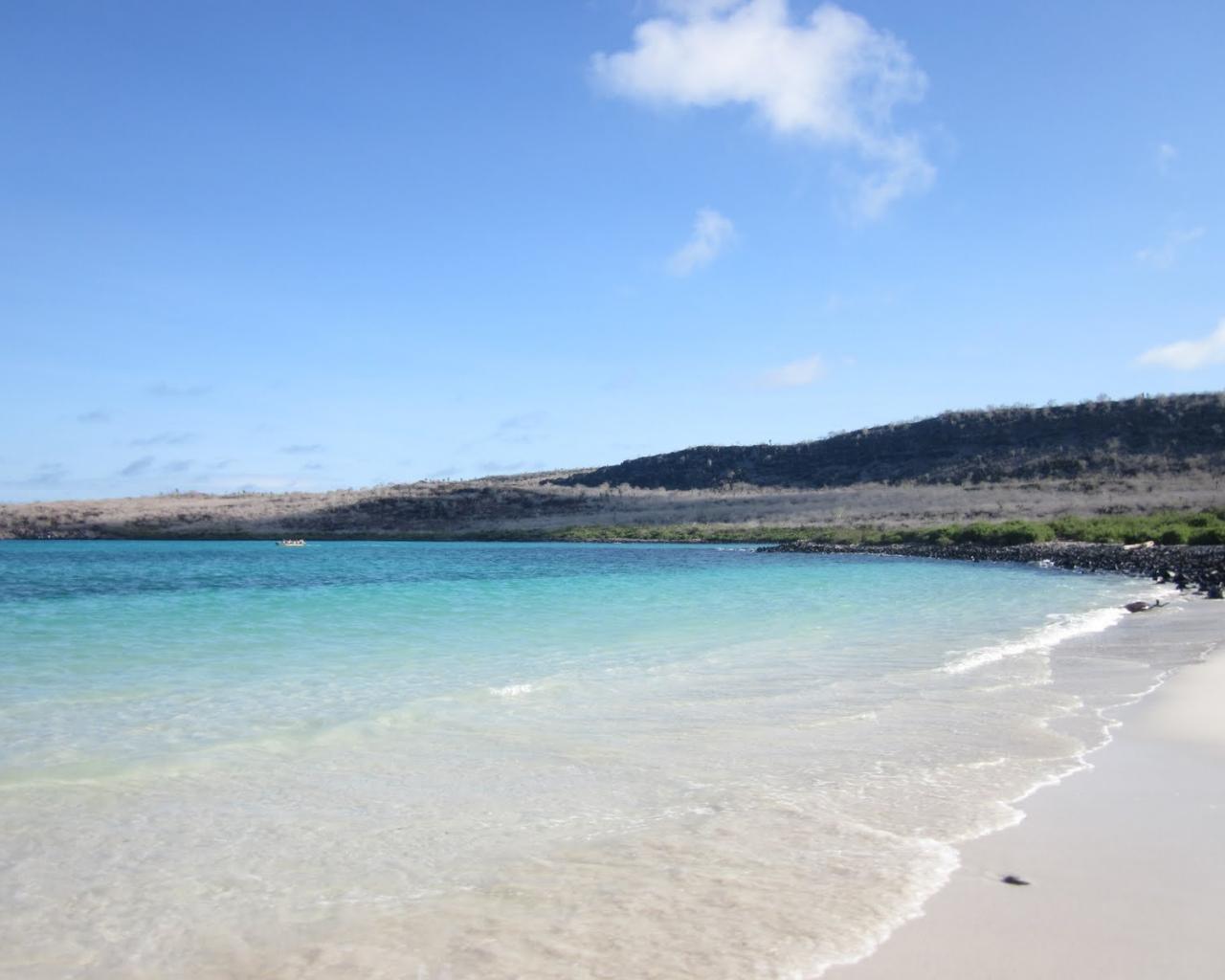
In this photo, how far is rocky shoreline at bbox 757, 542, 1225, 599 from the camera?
24.4 m

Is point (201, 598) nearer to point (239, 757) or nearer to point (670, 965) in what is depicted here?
point (239, 757)

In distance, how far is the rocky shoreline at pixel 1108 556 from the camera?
80.0ft

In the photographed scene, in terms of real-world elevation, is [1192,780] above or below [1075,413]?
below

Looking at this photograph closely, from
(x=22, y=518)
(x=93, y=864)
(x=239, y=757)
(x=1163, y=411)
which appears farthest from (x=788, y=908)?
(x=22, y=518)

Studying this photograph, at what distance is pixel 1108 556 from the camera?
109ft

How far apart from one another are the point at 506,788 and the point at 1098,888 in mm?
3418

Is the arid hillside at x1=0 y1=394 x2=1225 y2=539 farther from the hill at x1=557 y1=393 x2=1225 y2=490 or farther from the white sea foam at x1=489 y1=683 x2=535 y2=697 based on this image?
the white sea foam at x1=489 y1=683 x2=535 y2=697

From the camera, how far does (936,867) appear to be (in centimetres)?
461

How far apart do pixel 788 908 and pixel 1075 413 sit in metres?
76.8

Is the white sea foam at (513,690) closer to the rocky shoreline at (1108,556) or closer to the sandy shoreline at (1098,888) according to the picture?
the sandy shoreline at (1098,888)

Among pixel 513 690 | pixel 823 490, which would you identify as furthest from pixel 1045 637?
pixel 823 490

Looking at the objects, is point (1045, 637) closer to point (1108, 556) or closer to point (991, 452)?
point (1108, 556)

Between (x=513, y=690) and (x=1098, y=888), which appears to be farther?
(x=513, y=690)

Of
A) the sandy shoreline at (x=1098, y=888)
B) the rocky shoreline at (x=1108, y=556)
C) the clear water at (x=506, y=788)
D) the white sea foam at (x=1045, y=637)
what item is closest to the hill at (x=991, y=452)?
the rocky shoreline at (x=1108, y=556)
